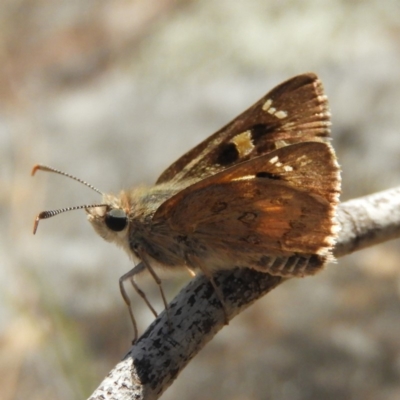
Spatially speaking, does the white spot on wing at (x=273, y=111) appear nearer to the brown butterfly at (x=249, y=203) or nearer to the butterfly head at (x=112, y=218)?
the brown butterfly at (x=249, y=203)

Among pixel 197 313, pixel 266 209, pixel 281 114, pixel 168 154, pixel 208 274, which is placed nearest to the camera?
pixel 197 313

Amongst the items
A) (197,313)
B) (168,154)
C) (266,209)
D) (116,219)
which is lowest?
(197,313)

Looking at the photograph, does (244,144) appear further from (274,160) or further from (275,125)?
(274,160)

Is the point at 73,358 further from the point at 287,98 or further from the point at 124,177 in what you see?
the point at 287,98

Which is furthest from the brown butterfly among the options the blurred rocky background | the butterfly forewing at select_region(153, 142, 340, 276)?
the blurred rocky background

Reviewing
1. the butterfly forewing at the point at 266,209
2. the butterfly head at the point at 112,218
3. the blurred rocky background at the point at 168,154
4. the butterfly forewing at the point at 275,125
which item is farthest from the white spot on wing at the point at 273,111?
the blurred rocky background at the point at 168,154

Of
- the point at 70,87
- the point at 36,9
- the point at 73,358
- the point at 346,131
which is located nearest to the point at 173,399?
the point at 73,358

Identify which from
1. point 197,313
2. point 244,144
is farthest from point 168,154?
point 197,313
